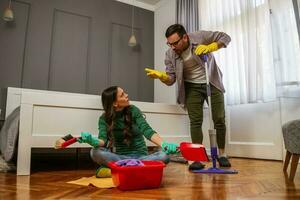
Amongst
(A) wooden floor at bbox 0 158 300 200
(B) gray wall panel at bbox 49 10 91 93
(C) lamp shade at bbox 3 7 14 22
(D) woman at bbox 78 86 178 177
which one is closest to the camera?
(A) wooden floor at bbox 0 158 300 200

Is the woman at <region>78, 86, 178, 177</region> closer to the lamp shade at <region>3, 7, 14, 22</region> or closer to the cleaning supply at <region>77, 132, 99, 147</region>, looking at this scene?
the cleaning supply at <region>77, 132, 99, 147</region>

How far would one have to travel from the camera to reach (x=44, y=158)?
2.88m

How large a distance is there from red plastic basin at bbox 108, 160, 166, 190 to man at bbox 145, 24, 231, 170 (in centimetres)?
91

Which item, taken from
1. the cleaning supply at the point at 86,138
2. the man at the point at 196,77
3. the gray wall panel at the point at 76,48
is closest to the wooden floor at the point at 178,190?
the cleaning supply at the point at 86,138

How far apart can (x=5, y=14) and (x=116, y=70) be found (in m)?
1.55

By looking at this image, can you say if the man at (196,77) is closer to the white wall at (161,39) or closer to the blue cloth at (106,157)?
the blue cloth at (106,157)

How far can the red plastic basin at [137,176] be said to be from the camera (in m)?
1.14

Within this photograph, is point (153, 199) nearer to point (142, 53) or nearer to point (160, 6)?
point (142, 53)

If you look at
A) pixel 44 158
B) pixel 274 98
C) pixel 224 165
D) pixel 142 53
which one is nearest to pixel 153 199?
pixel 224 165

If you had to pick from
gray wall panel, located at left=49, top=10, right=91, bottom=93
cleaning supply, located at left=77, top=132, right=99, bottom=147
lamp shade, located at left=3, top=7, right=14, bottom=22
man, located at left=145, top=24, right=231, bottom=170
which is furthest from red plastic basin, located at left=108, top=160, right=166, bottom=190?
lamp shade, located at left=3, top=7, right=14, bottom=22

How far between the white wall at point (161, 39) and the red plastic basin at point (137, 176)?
267 cm

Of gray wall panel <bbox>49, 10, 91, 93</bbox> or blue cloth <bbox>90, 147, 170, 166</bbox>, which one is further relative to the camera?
gray wall panel <bbox>49, 10, 91, 93</bbox>

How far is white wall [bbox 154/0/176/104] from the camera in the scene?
3.95 m

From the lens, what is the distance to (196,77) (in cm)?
218
